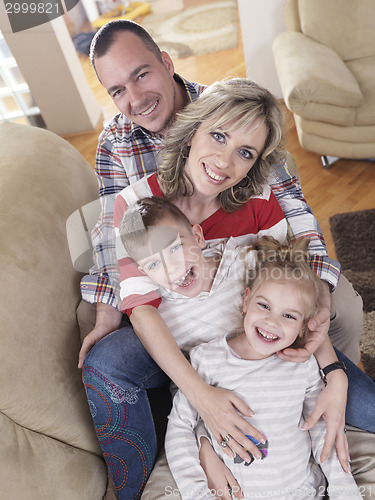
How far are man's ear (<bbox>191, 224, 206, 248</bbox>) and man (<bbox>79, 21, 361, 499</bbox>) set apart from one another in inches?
9.0

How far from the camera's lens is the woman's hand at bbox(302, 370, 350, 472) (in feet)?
2.51

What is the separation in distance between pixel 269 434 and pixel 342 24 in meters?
1.92

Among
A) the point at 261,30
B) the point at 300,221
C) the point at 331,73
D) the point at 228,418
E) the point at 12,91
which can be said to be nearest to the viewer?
the point at 12,91

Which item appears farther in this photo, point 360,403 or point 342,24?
point 342,24

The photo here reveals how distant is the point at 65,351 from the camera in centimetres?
89

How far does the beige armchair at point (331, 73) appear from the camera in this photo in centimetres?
169

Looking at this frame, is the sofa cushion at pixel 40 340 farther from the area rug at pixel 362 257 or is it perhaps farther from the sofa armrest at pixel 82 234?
the area rug at pixel 362 257

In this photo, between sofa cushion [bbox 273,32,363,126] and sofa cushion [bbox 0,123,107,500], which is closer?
sofa cushion [bbox 0,123,107,500]

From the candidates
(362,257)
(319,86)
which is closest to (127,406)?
(362,257)

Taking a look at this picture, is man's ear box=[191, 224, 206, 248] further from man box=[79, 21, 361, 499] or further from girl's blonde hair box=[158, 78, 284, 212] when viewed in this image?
man box=[79, 21, 361, 499]

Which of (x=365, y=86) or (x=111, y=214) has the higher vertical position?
(x=111, y=214)

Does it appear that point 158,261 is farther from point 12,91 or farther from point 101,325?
point 12,91

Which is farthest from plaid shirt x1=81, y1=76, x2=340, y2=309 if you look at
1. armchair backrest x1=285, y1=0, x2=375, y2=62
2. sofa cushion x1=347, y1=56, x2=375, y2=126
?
armchair backrest x1=285, y1=0, x2=375, y2=62

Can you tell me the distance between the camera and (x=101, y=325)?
3.07 feet
